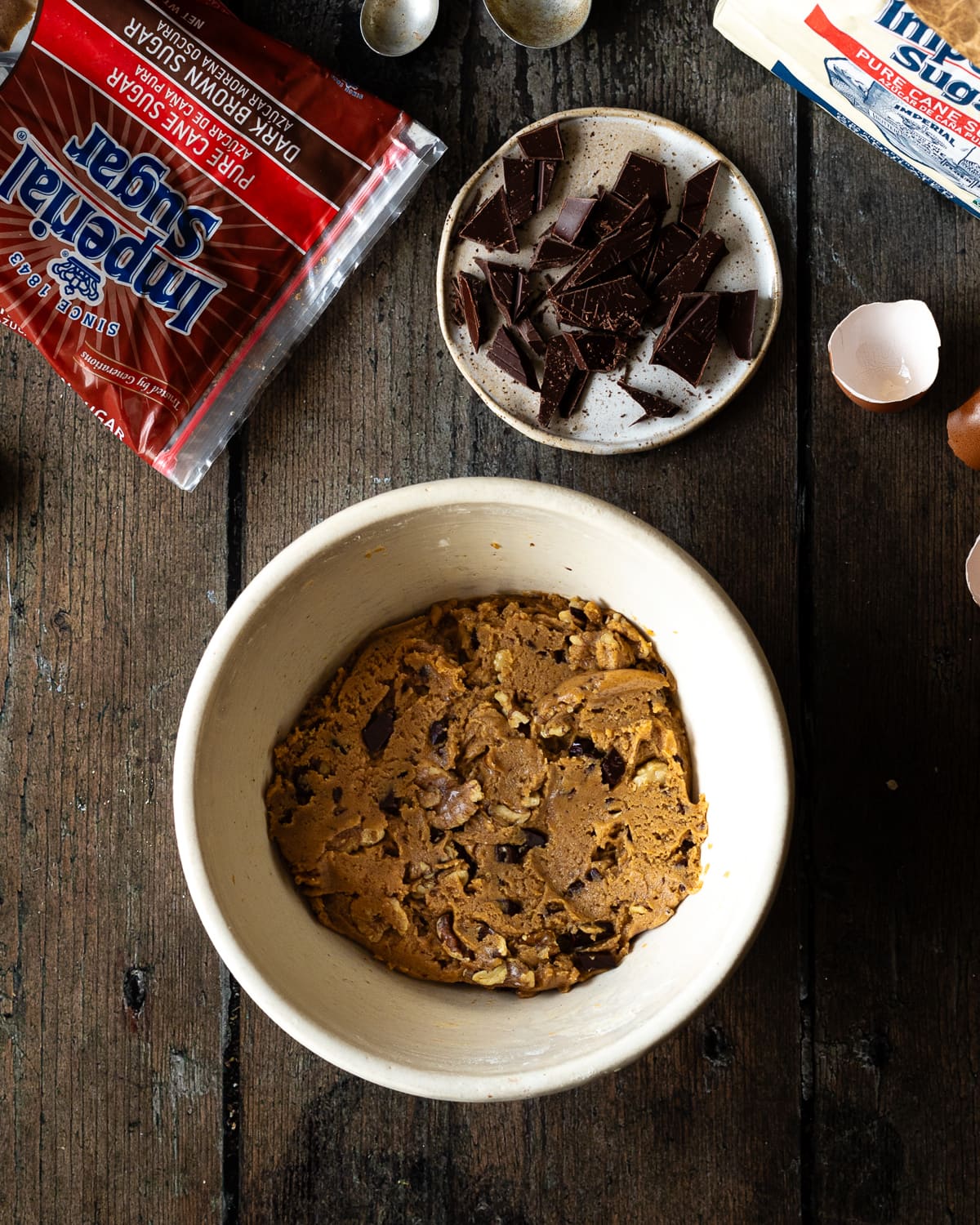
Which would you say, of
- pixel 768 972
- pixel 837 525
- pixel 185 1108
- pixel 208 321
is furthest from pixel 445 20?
pixel 185 1108

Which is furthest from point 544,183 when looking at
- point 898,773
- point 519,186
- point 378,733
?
point 898,773

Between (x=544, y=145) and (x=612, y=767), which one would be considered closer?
(x=612, y=767)

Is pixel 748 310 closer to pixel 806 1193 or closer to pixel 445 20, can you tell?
pixel 445 20

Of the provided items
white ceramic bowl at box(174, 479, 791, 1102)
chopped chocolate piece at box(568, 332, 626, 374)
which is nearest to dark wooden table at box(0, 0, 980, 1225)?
chopped chocolate piece at box(568, 332, 626, 374)

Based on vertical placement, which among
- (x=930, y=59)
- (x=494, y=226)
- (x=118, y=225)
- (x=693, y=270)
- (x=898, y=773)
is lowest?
(x=118, y=225)

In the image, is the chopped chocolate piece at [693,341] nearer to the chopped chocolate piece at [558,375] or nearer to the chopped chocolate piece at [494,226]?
the chopped chocolate piece at [558,375]

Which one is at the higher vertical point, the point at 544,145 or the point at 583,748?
the point at 544,145

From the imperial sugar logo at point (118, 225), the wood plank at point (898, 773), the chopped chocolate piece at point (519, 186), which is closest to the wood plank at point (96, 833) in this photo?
the imperial sugar logo at point (118, 225)

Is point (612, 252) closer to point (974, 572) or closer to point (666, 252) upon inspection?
point (666, 252)
